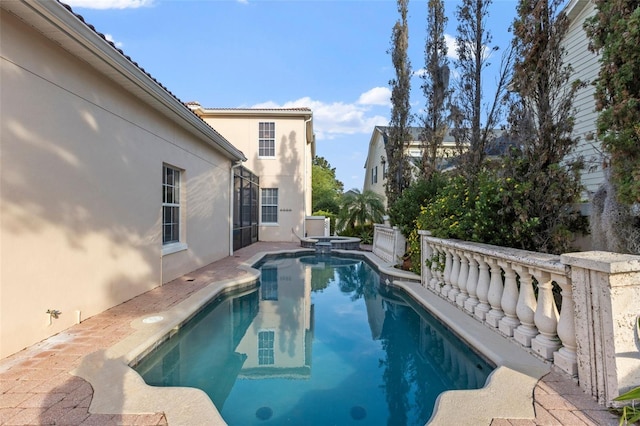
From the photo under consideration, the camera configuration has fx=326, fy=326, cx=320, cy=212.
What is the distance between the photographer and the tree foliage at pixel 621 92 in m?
3.23

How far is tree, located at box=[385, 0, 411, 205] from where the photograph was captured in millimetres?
11688

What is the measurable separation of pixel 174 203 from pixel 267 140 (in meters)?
9.17

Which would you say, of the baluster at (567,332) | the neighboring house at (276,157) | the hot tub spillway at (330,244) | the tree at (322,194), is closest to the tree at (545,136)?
the baluster at (567,332)

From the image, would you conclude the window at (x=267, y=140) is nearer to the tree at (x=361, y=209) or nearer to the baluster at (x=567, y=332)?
the tree at (x=361, y=209)

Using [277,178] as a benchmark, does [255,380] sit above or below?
below

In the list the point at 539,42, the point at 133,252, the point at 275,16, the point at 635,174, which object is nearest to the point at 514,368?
the point at 635,174

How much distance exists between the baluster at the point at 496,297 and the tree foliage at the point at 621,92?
1.50m

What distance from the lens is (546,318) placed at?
298cm

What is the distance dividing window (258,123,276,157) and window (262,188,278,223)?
1.80 m

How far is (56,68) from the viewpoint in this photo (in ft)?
12.6

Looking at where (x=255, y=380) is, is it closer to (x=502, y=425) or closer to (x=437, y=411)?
(x=437, y=411)

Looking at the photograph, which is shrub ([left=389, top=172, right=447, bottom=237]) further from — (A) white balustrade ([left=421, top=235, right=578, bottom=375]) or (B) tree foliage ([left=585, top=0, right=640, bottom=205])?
(B) tree foliage ([left=585, top=0, right=640, bottom=205])

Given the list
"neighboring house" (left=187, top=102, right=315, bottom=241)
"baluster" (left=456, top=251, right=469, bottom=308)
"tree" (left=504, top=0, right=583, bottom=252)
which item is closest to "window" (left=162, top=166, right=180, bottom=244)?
"baluster" (left=456, top=251, right=469, bottom=308)

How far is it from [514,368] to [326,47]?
43.7 ft
